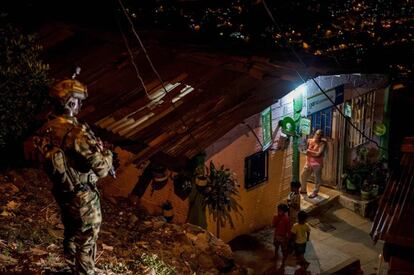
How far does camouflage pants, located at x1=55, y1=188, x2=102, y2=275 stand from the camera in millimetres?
5379

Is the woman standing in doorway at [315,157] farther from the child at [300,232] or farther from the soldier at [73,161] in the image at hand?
the soldier at [73,161]

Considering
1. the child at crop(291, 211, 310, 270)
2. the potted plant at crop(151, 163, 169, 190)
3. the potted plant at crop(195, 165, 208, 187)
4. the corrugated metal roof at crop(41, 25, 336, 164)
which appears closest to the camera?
the corrugated metal roof at crop(41, 25, 336, 164)

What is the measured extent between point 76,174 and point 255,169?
24.4ft

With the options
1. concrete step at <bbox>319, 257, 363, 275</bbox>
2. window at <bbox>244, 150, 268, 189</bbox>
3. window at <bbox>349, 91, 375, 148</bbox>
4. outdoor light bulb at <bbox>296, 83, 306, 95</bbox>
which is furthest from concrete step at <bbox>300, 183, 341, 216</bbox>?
outdoor light bulb at <bbox>296, 83, 306, 95</bbox>

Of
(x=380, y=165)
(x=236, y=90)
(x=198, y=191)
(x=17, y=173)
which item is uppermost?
(x=236, y=90)

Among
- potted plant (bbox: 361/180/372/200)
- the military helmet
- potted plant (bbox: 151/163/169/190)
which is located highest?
the military helmet

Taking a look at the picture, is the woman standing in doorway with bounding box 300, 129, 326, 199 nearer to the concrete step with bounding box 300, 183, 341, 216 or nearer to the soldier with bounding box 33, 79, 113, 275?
the concrete step with bounding box 300, 183, 341, 216

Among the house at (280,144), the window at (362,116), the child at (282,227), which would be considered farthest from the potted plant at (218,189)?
the window at (362,116)

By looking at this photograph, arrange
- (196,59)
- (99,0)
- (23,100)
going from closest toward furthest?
(23,100), (196,59), (99,0)

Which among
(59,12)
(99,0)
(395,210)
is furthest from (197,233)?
(99,0)

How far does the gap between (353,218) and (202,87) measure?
7.09 metres

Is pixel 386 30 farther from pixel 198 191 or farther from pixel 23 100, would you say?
pixel 23 100

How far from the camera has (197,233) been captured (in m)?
9.85

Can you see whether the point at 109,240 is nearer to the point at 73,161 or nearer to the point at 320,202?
the point at 73,161
